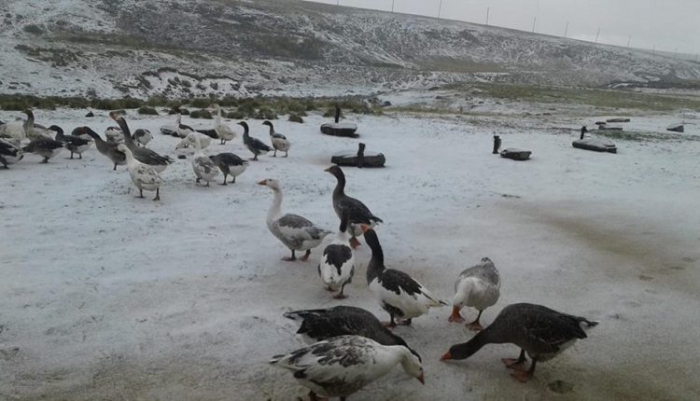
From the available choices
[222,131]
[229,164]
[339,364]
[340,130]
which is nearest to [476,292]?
[339,364]

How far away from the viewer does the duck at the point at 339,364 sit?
14.3 ft

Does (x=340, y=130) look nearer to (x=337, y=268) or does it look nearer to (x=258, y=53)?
(x=337, y=268)

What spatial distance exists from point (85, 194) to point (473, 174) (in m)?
10.6

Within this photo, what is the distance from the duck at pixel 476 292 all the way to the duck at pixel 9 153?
1152cm

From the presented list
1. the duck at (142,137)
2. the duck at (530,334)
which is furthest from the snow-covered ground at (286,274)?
the duck at (142,137)

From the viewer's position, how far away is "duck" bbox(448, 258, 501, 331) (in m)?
6.03

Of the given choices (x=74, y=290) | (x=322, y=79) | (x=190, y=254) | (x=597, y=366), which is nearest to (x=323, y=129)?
(x=190, y=254)

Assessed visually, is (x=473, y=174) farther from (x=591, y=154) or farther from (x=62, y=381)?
(x=62, y=381)

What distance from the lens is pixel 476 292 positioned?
6.01 m

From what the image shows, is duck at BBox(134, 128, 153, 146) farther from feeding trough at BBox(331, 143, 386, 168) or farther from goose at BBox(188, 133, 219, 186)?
feeding trough at BBox(331, 143, 386, 168)

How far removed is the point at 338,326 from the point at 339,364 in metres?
0.83

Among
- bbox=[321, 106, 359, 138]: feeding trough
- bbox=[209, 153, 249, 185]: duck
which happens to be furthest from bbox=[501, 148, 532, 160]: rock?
bbox=[209, 153, 249, 185]: duck

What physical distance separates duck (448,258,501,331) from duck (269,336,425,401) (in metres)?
1.68

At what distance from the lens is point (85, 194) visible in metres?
10.4
